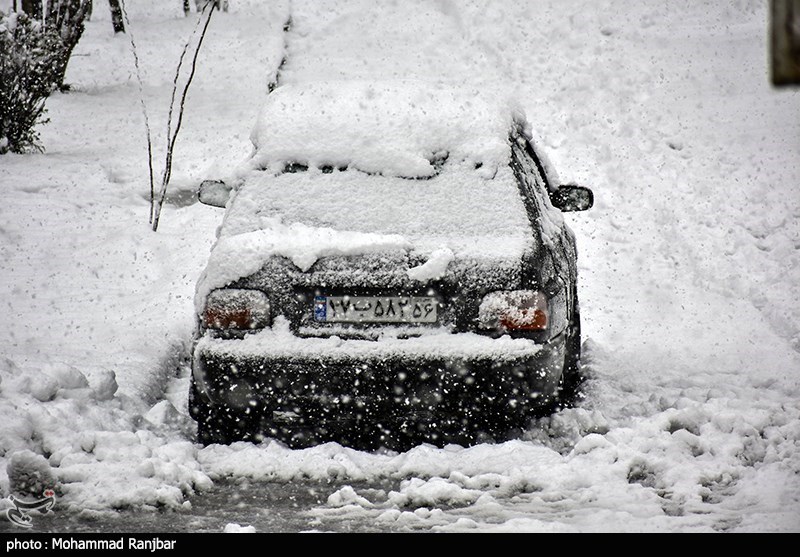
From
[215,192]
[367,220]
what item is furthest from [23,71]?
[367,220]

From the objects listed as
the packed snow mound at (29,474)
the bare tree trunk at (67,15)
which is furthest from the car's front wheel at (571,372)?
the bare tree trunk at (67,15)

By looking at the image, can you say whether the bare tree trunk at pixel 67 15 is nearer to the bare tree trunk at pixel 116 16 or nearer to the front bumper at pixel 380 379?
the bare tree trunk at pixel 116 16

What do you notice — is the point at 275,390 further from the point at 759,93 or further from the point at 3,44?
the point at 759,93

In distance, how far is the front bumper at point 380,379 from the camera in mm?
4461

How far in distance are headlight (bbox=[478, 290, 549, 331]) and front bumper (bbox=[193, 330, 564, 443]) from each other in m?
0.07

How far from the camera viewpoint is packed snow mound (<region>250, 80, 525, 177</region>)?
16.9 ft

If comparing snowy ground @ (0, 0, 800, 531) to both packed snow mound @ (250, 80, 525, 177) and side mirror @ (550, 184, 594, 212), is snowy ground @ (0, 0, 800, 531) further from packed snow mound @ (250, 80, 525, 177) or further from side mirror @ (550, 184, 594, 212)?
packed snow mound @ (250, 80, 525, 177)

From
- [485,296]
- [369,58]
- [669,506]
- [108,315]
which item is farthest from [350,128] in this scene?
[369,58]

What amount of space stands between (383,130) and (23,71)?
8.53 meters

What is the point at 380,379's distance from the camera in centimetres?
449

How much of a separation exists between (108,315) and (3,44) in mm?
5471

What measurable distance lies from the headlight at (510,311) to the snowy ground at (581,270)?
23.0 inches

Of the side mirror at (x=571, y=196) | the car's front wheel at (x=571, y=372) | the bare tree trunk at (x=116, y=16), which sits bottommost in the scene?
the bare tree trunk at (x=116, y=16)

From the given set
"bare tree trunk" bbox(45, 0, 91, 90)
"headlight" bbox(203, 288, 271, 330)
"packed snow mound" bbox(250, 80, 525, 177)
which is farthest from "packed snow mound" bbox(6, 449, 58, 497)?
"bare tree trunk" bbox(45, 0, 91, 90)
